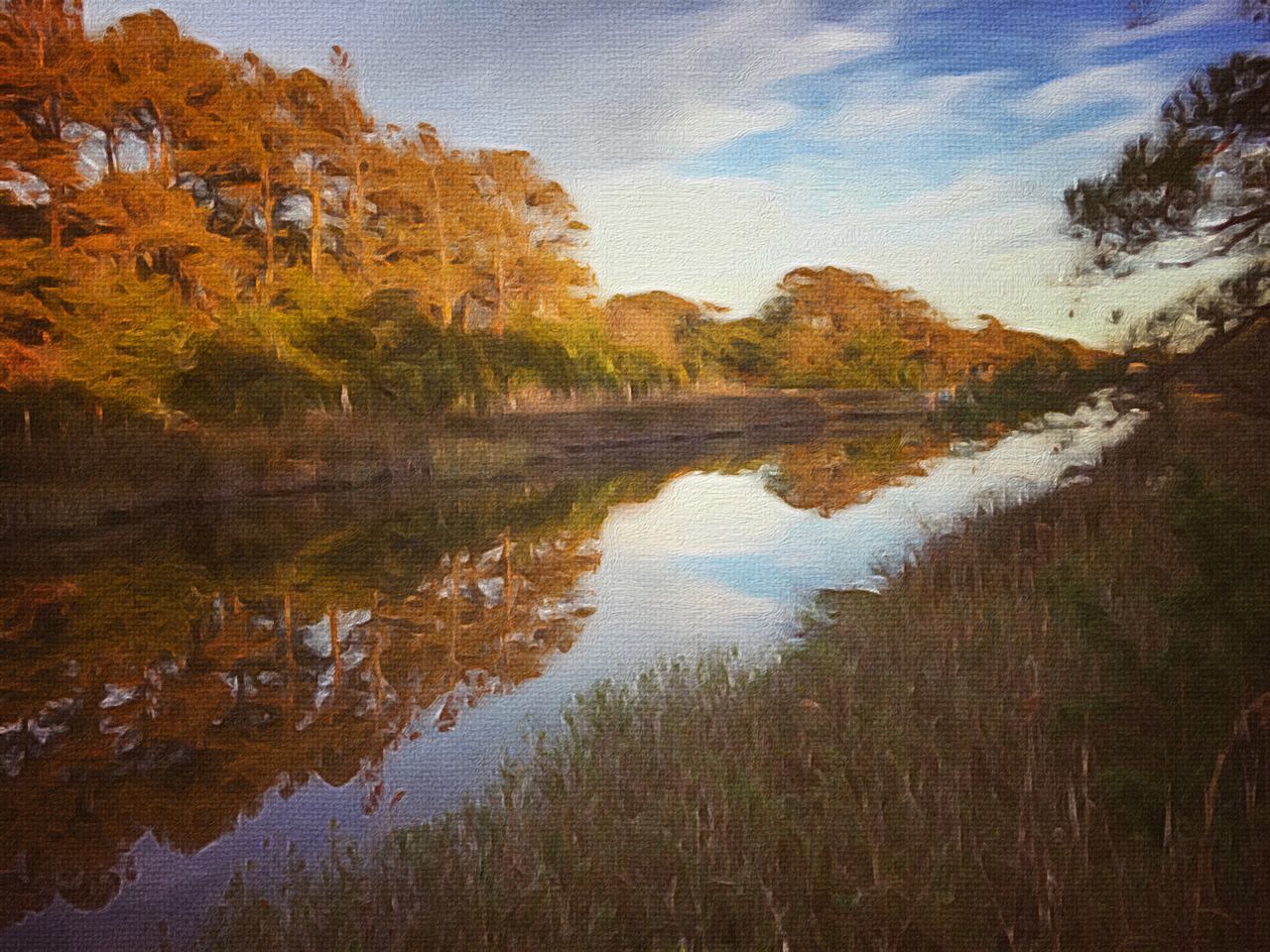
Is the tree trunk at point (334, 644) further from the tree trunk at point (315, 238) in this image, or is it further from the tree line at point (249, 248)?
the tree trunk at point (315, 238)

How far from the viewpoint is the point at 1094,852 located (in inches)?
54.0

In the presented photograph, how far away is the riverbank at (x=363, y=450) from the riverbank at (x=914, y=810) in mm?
1541

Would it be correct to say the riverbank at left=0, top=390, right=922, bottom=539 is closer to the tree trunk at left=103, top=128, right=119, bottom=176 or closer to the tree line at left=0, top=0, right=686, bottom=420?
the tree line at left=0, top=0, right=686, bottom=420

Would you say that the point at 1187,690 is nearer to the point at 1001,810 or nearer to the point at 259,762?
the point at 1001,810

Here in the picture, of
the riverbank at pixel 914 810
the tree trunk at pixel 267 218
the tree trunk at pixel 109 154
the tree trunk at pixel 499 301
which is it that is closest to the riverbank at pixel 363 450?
the tree trunk at pixel 499 301

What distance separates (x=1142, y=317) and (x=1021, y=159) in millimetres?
640

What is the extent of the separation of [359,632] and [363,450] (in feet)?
4.70

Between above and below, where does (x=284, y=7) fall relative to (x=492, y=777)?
above

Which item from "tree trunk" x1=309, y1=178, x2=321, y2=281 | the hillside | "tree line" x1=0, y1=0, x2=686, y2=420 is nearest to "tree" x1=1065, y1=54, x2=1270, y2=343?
the hillside

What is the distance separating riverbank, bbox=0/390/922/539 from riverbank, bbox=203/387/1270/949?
1.54m

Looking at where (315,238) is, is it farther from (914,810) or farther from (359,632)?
(914,810)

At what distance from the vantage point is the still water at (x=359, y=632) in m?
1.96

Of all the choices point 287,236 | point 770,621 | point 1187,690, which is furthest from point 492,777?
point 287,236

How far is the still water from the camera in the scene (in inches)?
77.1
